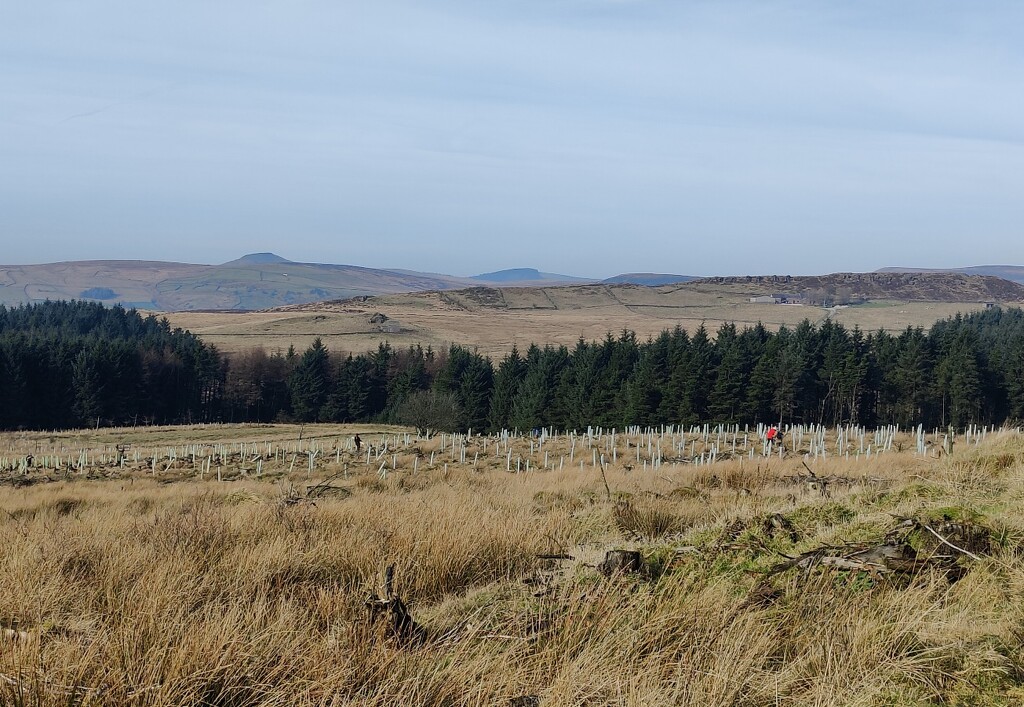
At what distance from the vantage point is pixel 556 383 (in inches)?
3044

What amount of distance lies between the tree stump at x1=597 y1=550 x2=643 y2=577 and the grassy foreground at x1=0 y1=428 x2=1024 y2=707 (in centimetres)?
7

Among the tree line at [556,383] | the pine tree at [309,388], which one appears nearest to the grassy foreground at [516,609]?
the tree line at [556,383]

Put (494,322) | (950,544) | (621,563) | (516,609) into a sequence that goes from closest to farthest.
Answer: (516,609)
(950,544)
(621,563)
(494,322)

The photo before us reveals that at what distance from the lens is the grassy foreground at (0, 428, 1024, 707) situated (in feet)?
9.75

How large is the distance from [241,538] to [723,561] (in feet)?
10.9

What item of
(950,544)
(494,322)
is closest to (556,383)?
(950,544)

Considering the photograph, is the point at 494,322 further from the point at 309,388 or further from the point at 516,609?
the point at 516,609

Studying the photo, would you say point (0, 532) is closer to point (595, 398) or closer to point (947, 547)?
point (947, 547)

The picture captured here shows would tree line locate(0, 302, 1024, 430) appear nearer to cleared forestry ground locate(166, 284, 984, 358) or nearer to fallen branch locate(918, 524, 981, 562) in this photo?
cleared forestry ground locate(166, 284, 984, 358)

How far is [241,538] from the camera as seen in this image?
5.55 metres

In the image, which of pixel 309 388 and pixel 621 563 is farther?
pixel 309 388

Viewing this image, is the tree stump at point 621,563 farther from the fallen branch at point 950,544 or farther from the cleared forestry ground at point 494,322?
the cleared forestry ground at point 494,322

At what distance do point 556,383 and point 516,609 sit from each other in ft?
241

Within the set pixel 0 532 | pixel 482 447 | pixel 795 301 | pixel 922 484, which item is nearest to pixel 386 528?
pixel 0 532
